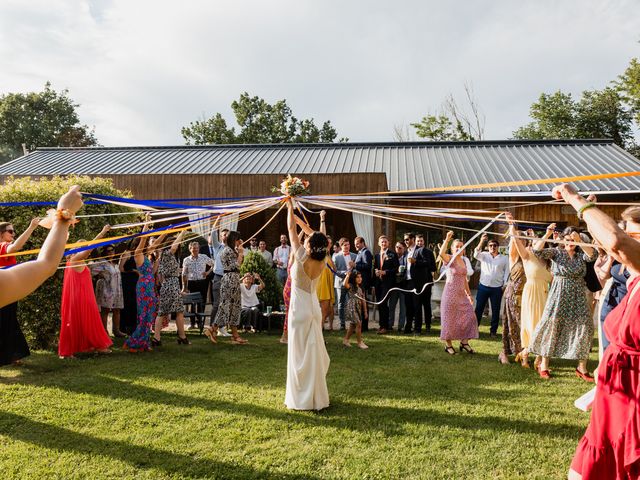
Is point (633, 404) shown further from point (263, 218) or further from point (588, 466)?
point (263, 218)

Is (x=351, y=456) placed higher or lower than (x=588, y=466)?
lower

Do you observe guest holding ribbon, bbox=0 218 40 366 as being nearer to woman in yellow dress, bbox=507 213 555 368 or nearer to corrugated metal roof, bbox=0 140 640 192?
woman in yellow dress, bbox=507 213 555 368

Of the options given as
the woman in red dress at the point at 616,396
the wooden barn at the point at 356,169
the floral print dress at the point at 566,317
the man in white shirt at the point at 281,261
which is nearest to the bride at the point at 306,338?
the woman in red dress at the point at 616,396

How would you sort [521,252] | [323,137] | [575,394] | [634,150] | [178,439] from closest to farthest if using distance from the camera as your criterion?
[178,439], [575,394], [521,252], [634,150], [323,137]

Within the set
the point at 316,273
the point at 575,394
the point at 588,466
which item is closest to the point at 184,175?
the point at 316,273

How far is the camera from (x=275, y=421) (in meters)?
4.91

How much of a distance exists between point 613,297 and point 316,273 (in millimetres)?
3454

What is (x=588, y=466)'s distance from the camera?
2.52m

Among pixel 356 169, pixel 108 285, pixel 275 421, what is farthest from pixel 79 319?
pixel 356 169

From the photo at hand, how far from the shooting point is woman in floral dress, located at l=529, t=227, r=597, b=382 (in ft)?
21.5

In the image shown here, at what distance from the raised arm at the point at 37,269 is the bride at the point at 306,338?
3.27 meters

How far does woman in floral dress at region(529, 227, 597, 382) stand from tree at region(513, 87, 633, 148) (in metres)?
29.7

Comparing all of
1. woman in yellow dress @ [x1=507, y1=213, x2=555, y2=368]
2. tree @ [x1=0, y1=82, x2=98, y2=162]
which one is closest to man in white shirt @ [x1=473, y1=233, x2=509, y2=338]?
woman in yellow dress @ [x1=507, y1=213, x2=555, y2=368]

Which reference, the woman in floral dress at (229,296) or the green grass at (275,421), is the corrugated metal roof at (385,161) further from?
the green grass at (275,421)
